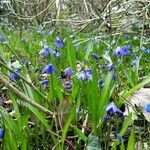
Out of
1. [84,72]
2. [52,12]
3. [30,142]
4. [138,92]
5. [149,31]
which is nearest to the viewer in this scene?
[30,142]

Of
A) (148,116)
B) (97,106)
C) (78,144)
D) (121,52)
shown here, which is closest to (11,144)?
(78,144)

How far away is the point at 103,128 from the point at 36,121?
24 cm

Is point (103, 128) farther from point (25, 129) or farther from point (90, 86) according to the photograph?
point (25, 129)

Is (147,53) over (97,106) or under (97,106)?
under

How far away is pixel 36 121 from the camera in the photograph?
1.34m

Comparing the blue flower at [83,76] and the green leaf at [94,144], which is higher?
the blue flower at [83,76]

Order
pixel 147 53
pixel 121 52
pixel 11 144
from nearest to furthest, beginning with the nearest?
pixel 11 144 → pixel 121 52 → pixel 147 53

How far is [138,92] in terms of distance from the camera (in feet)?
5.08

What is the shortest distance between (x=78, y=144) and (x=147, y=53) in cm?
192

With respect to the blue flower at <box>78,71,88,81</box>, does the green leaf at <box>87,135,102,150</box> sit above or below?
below

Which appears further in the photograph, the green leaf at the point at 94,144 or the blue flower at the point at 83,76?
the blue flower at the point at 83,76

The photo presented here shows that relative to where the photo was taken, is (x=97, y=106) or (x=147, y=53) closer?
(x=97, y=106)

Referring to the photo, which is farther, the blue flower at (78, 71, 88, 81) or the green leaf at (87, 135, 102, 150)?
the blue flower at (78, 71, 88, 81)

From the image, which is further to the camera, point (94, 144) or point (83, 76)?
point (83, 76)
